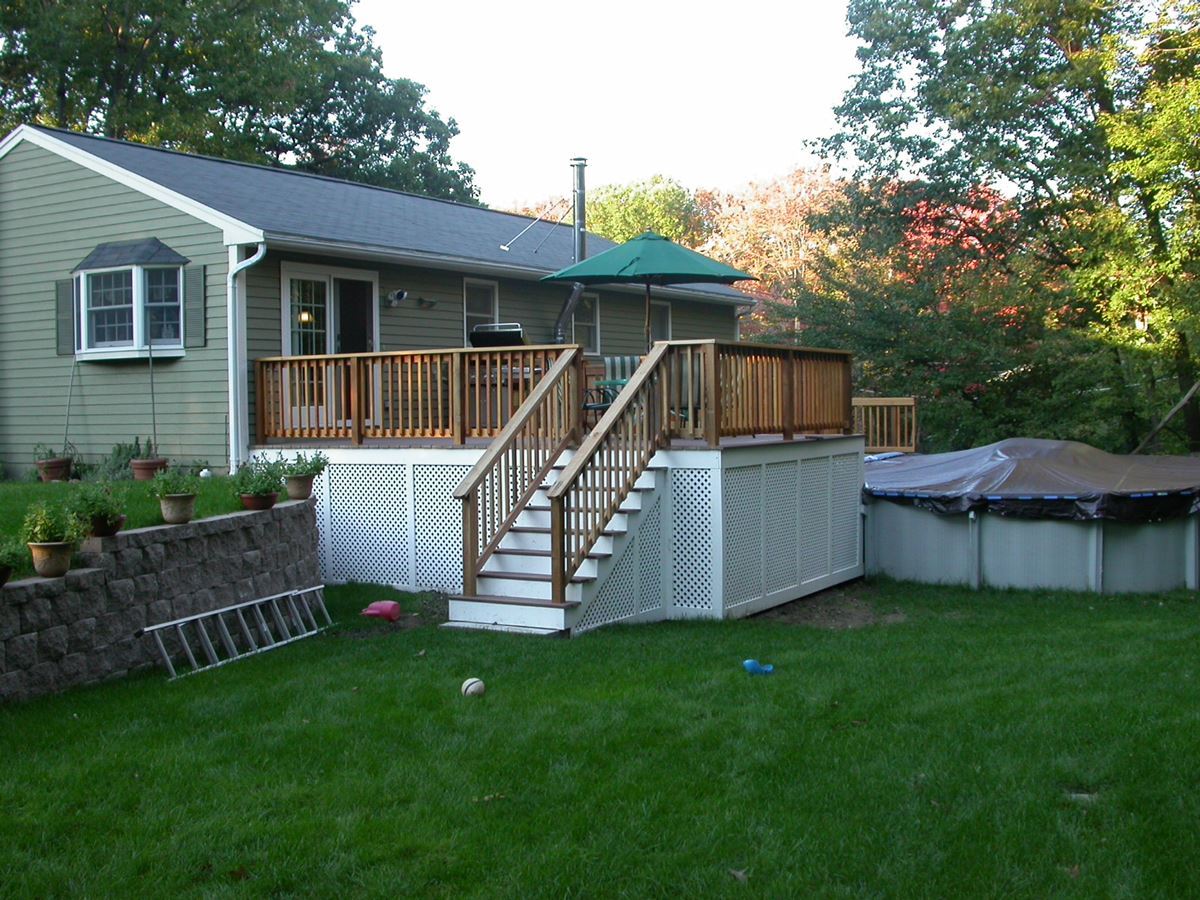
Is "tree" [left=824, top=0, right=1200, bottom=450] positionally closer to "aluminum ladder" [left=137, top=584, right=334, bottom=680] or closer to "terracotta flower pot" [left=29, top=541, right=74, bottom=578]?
"aluminum ladder" [left=137, top=584, right=334, bottom=680]

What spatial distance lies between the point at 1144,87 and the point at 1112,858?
16941 millimetres

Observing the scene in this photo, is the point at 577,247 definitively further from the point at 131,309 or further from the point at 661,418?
the point at 661,418

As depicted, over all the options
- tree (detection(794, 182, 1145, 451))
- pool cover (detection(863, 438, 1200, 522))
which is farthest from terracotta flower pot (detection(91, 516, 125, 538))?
tree (detection(794, 182, 1145, 451))

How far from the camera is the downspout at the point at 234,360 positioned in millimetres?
11570

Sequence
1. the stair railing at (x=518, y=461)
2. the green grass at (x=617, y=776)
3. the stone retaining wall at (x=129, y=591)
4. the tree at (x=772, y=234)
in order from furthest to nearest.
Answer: the tree at (x=772, y=234), the stair railing at (x=518, y=461), the stone retaining wall at (x=129, y=591), the green grass at (x=617, y=776)

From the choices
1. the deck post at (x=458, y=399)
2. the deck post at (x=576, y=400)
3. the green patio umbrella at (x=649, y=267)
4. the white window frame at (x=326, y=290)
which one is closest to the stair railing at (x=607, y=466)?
the deck post at (x=576, y=400)

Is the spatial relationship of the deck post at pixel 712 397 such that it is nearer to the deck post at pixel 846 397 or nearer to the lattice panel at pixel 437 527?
the lattice panel at pixel 437 527

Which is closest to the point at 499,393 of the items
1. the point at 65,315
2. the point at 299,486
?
the point at 299,486

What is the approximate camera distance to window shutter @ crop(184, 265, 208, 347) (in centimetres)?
1191

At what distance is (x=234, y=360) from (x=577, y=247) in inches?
230

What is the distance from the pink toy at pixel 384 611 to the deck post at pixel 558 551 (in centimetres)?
141

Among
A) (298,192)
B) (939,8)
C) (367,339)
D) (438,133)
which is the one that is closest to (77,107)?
(438,133)

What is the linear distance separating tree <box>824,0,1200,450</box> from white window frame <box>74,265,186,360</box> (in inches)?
474

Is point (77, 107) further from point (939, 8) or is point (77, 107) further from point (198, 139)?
point (939, 8)
